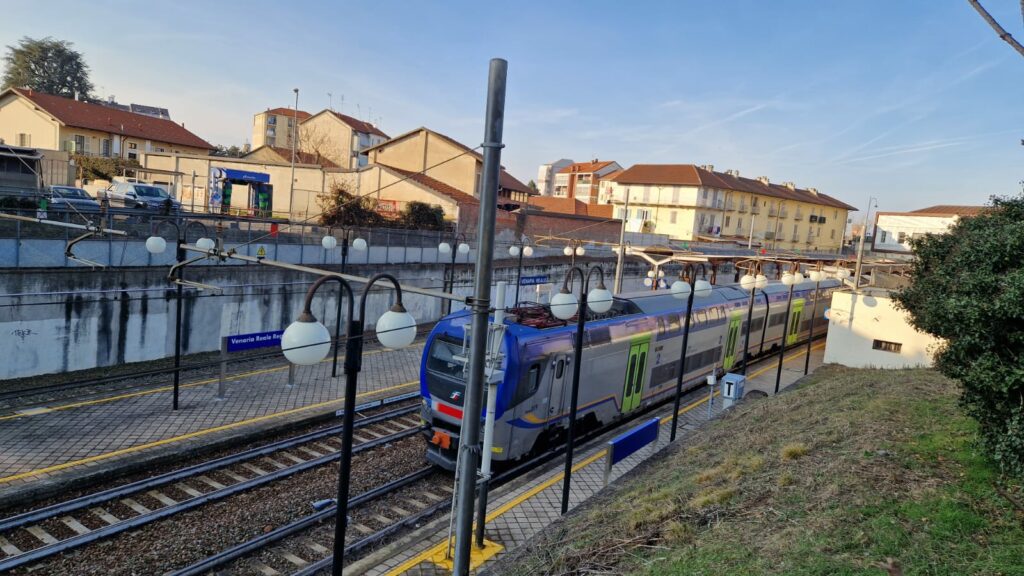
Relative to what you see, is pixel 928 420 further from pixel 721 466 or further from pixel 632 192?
pixel 632 192

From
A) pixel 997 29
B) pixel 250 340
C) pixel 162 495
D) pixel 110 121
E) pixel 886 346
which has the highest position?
pixel 110 121

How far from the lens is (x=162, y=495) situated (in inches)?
391

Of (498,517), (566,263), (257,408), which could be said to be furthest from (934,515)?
(566,263)

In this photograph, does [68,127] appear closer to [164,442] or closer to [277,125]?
[277,125]

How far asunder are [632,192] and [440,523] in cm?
5682

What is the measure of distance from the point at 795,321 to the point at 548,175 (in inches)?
3159

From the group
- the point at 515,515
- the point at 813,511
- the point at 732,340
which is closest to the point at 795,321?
the point at 732,340

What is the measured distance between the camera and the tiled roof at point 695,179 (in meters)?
58.8

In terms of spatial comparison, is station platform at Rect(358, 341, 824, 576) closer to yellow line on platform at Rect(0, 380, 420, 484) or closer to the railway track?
the railway track

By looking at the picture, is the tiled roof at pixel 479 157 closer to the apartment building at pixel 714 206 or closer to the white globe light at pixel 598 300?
the apartment building at pixel 714 206

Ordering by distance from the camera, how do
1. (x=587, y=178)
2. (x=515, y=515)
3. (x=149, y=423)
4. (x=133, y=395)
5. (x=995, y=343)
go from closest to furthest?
(x=995, y=343) → (x=515, y=515) → (x=149, y=423) → (x=133, y=395) → (x=587, y=178)

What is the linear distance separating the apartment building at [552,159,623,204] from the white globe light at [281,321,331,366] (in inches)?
2873

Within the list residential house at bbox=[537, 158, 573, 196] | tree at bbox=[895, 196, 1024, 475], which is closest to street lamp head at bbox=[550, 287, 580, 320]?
tree at bbox=[895, 196, 1024, 475]

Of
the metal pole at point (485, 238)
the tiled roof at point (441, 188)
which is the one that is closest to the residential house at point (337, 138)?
the tiled roof at point (441, 188)
